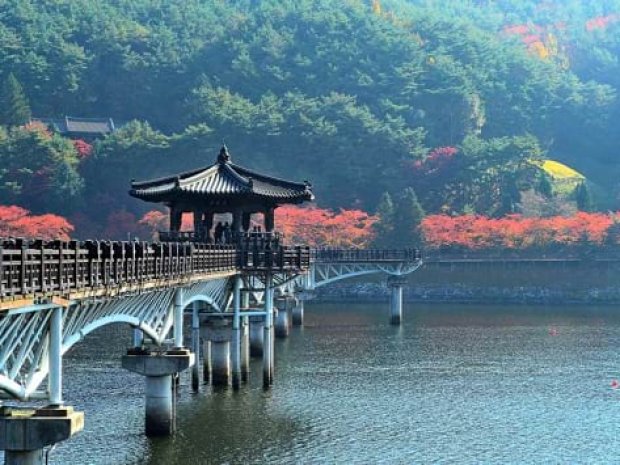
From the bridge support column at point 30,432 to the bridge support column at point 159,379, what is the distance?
1165 centimetres

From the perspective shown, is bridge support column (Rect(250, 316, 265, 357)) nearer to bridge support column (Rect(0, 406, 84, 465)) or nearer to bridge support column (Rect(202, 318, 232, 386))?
bridge support column (Rect(202, 318, 232, 386))

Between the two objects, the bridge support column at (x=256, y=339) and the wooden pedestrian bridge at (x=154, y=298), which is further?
the bridge support column at (x=256, y=339)

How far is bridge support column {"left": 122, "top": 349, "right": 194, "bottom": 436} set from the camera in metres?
35.5

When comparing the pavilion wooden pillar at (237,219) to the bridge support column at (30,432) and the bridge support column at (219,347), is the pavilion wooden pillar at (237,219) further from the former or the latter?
the bridge support column at (30,432)

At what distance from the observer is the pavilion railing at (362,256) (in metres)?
87.9

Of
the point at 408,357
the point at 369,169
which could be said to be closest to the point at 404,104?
the point at 369,169

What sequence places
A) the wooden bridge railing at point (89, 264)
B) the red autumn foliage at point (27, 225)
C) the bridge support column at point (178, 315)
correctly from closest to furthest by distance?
the wooden bridge railing at point (89, 264)
the bridge support column at point (178, 315)
the red autumn foliage at point (27, 225)

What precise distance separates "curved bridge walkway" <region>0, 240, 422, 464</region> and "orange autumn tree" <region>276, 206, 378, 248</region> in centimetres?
6040

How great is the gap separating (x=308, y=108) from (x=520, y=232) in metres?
37.4

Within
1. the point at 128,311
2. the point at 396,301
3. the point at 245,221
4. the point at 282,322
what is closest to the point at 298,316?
the point at 396,301

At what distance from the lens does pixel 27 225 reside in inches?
4491

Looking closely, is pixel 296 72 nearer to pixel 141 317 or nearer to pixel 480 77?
pixel 480 77

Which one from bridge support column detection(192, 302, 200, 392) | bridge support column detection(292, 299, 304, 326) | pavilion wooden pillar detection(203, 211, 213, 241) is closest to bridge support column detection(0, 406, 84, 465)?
bridge support column detection(192, 302, 200, 392)

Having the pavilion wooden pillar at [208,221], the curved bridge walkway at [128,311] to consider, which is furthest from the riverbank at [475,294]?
the pavilion wooden pillar at [208,221]
